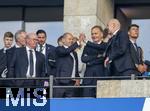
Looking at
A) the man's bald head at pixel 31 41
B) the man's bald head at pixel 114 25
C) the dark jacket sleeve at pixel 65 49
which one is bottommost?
the dark jacket sleeve at pixel 65 49

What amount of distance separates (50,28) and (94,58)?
5716 millimetres

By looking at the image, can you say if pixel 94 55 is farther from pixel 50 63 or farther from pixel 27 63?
pixel 27 63

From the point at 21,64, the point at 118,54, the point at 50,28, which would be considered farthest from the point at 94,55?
the point at 50,28

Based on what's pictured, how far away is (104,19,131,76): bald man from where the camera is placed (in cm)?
1318

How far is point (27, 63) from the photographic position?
1400cm

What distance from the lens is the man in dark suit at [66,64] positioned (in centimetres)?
1368

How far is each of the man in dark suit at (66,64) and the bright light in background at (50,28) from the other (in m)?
4.78

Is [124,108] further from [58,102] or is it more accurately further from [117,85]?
[58,102]

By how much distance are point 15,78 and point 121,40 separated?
2.13 m

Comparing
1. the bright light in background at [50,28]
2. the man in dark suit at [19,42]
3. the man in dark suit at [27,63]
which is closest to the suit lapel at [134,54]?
the man in dark suit at [27,63]

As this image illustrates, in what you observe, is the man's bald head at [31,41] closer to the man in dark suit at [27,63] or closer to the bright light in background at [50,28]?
the man in dark suit at [27,63]

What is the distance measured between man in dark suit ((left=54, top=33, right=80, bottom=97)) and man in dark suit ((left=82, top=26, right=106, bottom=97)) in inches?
10.1

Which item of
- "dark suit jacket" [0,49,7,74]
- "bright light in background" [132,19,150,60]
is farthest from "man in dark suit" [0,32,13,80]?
"bright light in background" [132,19,150,60]

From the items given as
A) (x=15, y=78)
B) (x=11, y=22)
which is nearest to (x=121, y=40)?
(x=15, y=78)
